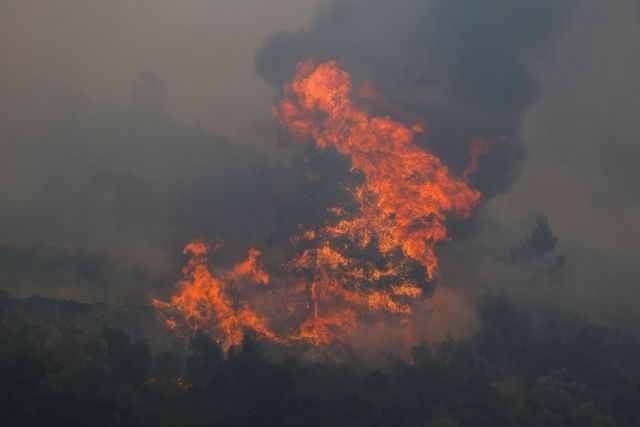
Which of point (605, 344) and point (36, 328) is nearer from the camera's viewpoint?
point (36, 328)

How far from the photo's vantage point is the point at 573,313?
100m

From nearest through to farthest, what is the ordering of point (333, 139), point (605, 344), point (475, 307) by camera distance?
point (333, 139)
point (475, 307)
point (605, 344)

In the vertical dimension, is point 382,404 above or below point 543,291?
below

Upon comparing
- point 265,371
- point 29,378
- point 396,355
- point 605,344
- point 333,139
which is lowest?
point 29,378

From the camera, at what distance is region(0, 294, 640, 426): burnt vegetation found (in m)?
42.8

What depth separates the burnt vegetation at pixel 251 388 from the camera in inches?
1686

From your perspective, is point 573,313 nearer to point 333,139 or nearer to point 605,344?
point 605,344

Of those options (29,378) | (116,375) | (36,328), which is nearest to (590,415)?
(116,375)

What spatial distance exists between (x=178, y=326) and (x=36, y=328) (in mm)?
15656

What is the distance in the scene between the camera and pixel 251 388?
→ 51250 millimetres

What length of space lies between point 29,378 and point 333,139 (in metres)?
45.7

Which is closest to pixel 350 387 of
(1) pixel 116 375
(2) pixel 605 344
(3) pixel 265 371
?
(3) pixel 265 371

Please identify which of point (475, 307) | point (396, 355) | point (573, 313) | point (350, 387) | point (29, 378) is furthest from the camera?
point (573, 313)

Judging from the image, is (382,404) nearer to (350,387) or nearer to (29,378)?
(350,387)
